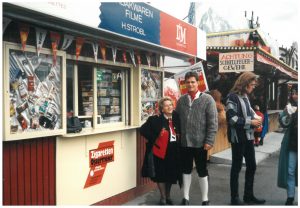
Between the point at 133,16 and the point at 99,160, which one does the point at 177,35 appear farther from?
the point at 99,160

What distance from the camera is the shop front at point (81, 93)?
11.7 ft

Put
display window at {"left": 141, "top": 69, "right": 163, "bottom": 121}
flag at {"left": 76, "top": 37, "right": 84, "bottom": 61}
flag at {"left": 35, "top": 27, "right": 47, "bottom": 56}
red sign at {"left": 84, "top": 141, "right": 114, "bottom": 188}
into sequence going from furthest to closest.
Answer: display window at {"left": 141, "top": 69, "right": 163, "bottom": 121}, red sign at {"left": 84, "top": 141, "right": 114, "bottom": 188}, flag at {"left": 76, "top": 37, "right": 84, "bottom": 61}, flag at {"left": 35, "top": 27, "right": 47, "bottom": 56}

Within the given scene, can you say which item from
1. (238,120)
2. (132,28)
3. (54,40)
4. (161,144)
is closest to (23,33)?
(54,40)

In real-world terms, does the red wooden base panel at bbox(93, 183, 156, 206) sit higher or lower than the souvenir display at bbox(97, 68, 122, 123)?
lower

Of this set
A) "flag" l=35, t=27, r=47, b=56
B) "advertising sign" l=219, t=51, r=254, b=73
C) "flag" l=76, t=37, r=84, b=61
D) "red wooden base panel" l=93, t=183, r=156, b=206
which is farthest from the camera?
"advertising sign" l=219, t=51, r=254, b=73

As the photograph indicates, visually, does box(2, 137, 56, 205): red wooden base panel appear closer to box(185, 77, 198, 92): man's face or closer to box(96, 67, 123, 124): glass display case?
box(96, 67, 123, 124): glass display case

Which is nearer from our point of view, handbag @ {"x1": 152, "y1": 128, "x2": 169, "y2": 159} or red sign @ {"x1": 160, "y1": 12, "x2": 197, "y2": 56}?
handbag @ {"x1": 152, "y1": 128, "x2": 169, "y2": 159}

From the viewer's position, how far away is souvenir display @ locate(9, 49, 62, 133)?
3.58 meters

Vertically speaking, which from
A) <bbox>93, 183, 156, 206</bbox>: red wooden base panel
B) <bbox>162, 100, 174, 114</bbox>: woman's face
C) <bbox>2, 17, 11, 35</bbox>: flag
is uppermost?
<bbox>2, 17, 11, 35</bbox>: flag

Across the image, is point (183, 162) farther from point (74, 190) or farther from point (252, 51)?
point (252, 51)

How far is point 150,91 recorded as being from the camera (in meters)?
5.81

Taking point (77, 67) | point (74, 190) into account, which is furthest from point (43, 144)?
point (77, 67)

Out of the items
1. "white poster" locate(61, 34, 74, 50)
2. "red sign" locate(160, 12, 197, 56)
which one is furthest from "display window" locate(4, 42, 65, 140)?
"red sign" locate(160, 12, 197, 56)

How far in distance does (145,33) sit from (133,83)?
2.88 feet
